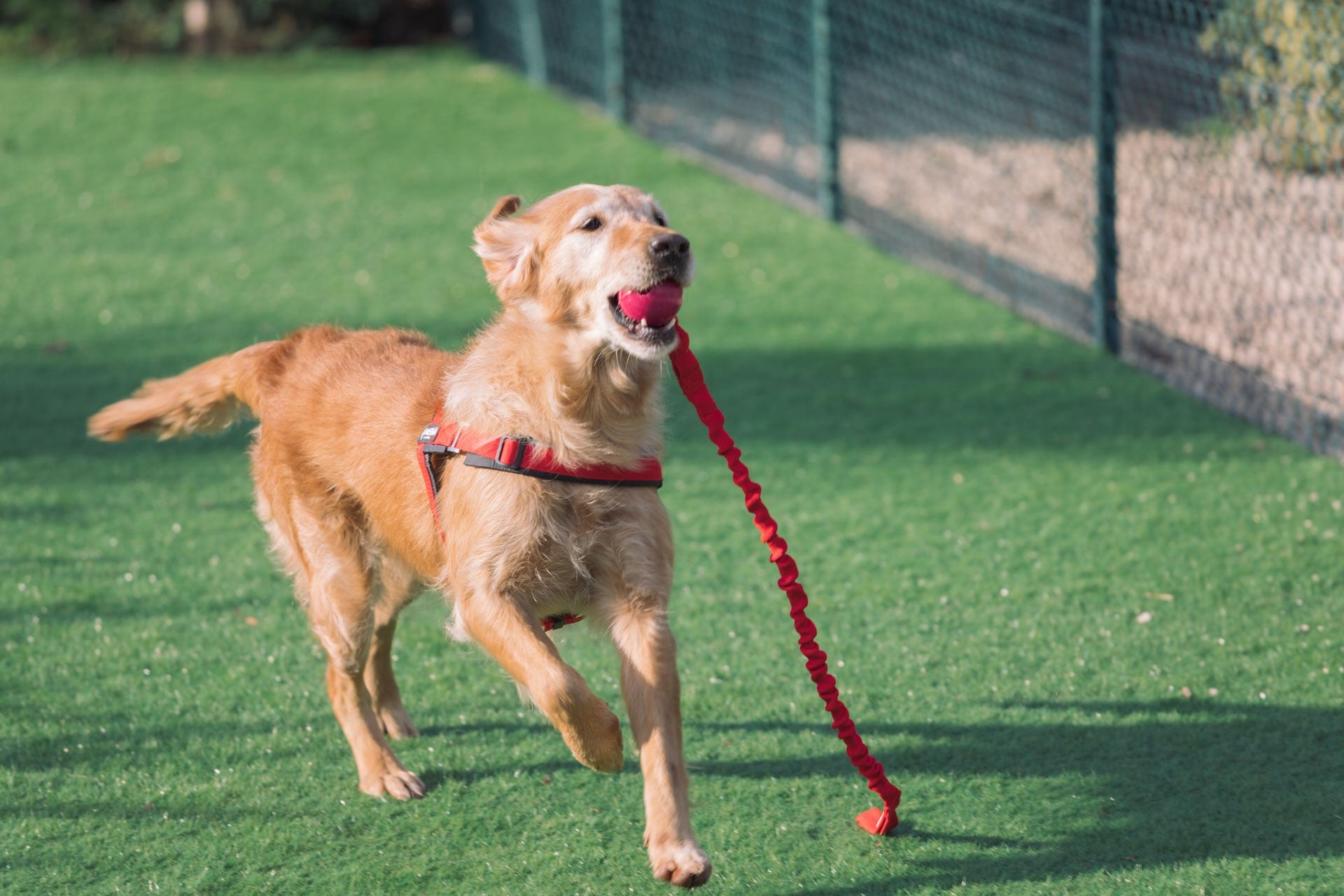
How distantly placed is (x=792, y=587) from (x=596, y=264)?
35.3 inches

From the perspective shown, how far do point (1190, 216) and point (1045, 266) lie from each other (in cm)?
87

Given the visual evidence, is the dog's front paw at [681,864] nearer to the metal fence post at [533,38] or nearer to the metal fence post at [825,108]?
the metal fence post at [825,108]

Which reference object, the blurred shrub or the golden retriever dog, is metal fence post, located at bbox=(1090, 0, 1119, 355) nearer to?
the golden retriever dog

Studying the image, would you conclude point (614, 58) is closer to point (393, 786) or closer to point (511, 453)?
point (393, 786)

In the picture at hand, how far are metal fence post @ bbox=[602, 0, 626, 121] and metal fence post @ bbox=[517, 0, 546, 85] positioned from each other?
112 cm

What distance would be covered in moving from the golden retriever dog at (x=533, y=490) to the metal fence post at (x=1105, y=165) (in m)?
4.24

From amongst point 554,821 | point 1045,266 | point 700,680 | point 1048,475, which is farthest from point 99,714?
point 1045,266

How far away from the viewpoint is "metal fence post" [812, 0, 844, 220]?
927cm

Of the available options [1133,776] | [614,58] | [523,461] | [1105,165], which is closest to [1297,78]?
[1105,165]

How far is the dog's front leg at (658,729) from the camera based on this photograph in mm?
2969

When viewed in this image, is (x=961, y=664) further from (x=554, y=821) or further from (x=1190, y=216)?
(x=1190, y=216)

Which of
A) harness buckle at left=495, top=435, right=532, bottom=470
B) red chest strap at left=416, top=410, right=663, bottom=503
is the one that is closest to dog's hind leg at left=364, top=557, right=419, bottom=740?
red chest strap at left=416, top=410, right=663, bottom=503

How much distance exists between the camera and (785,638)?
4.53 metres

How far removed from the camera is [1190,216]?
8203 millimetres
